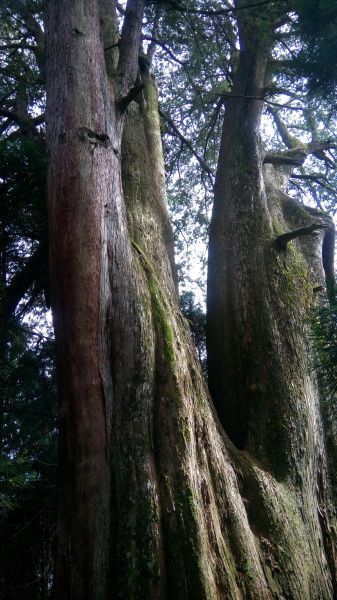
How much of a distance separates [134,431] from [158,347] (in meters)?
0.55

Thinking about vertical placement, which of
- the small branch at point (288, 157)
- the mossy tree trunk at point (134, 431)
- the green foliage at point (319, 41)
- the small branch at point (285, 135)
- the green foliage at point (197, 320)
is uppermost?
the small branch at point (285, 135)

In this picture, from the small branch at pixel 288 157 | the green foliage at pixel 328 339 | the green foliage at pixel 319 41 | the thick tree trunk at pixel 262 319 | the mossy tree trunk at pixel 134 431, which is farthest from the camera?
the small branch at pixel 288 157

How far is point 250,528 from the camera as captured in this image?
2.96 metres

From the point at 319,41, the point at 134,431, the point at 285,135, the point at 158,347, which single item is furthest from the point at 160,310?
the point at 285,135

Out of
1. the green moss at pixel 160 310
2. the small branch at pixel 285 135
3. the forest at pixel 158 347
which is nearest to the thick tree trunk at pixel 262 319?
the forest at pixel 158 347

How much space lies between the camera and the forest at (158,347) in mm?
2537

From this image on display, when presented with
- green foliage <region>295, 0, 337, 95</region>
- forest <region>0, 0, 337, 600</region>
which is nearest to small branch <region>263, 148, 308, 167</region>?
forest <region>0, 0, 337, 600</region>

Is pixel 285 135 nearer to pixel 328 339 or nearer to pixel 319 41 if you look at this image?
pixel 319 41

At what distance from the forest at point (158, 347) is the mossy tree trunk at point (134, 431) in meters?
0.01

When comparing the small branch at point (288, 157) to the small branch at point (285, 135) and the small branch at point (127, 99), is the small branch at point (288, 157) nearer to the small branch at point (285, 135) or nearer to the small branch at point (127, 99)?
the small branch at point (285, 135)

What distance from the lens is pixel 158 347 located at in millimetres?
3059

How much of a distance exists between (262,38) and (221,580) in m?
4.64

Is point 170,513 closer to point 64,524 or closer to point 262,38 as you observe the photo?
point 64,524

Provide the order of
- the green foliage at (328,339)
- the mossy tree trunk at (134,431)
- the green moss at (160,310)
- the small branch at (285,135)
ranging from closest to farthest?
1. the mossy tree trunk at (134,431)
2. the green moss at (160,310)
3. the green foliage at (328,339)
4. the small branch at (285,135)
